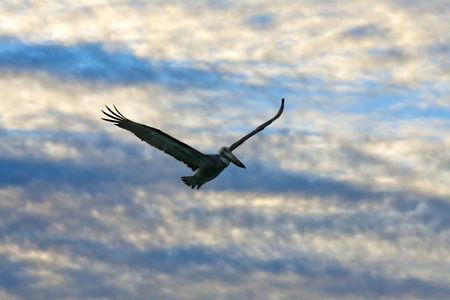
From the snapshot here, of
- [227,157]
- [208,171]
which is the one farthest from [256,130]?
[208,171]

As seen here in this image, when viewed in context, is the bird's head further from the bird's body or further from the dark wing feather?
the dark wing feather

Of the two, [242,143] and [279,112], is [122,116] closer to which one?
[242,143]

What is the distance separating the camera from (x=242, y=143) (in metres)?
44.6

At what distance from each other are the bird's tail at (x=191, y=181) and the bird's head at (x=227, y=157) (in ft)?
5.42

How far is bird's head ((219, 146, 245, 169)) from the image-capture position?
40594mm

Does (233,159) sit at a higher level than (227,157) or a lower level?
lower

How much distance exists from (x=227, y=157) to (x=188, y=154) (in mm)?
1842

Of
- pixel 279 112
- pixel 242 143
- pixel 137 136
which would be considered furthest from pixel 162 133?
pixel 279 112

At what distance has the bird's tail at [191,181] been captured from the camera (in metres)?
41.4

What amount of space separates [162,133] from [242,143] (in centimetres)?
535

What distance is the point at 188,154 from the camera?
136ft

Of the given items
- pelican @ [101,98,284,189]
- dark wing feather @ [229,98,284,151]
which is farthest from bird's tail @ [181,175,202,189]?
dark wing feather @ [229,98,284,151]

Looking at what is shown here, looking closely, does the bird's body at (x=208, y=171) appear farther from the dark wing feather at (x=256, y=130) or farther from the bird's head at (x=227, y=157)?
the dark wing feather at (x=256, y=130)

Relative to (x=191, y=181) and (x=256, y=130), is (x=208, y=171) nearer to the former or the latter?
(x=191, y=181)
